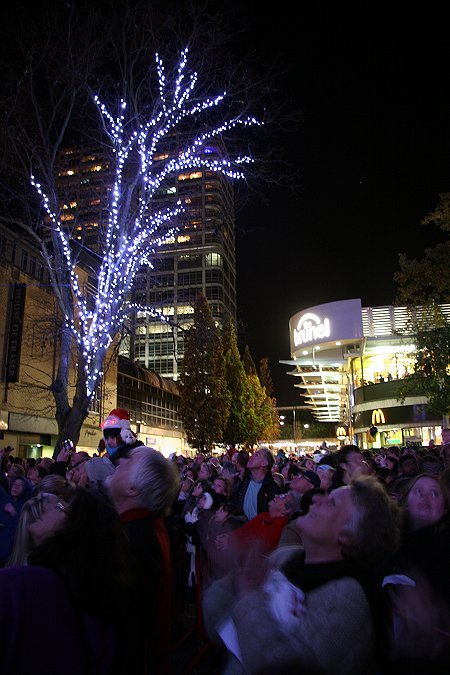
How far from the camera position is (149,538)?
230 cm

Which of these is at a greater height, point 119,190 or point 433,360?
point 119,190

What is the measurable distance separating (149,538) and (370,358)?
3572cm

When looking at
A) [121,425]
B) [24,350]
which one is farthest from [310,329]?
[121,425]

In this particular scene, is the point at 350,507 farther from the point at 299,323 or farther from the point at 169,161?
the point at 299,323

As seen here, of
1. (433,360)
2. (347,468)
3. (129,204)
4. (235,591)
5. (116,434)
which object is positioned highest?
(129,204)

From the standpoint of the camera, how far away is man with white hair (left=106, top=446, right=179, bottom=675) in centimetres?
211

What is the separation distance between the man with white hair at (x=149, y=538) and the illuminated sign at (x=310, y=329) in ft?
103

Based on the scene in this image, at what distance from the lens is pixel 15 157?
14.4 metres

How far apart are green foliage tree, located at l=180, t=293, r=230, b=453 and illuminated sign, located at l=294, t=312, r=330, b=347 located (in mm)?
8697

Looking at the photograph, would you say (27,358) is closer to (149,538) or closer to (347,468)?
(347,468)

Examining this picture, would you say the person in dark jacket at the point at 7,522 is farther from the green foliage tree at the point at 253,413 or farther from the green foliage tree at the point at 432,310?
the green foliage tree at the point at 253,413

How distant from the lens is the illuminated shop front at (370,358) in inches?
1232

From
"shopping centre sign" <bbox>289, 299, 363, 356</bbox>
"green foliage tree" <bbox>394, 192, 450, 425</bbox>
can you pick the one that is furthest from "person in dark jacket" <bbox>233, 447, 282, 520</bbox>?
"shopping centre sign" <bbox>289, 299, 363, 356</bbox>

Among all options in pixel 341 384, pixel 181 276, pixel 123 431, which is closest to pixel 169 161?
pixel 123 431
